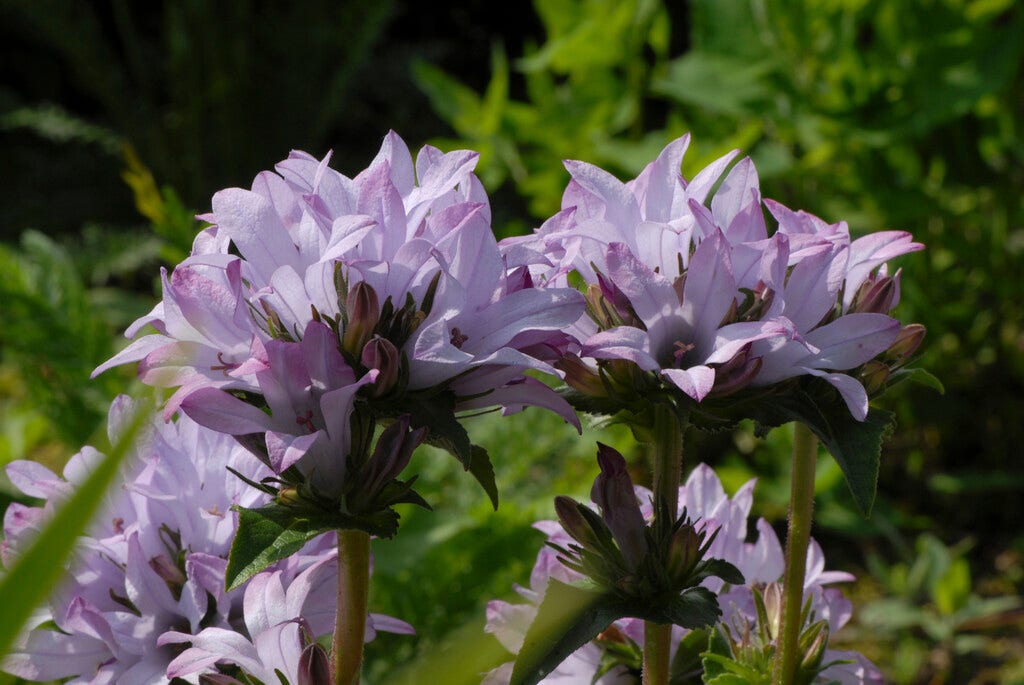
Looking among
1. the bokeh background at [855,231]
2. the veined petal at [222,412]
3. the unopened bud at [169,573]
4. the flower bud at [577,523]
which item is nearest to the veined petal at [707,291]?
the flower bud at [577,523]

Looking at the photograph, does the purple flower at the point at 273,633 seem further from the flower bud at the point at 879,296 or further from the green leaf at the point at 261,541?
the flower bud at the point at 879,296

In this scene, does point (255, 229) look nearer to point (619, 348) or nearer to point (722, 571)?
point (619, 348)

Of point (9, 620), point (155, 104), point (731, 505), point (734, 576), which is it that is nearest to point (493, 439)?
point (731, 505)

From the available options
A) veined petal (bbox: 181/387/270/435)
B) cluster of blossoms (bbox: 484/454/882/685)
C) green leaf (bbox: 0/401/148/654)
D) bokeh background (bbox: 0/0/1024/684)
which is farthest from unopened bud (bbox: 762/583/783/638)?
bokeh background (bbox: 0/0/1024/684)

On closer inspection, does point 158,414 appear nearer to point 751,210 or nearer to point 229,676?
point 229,676

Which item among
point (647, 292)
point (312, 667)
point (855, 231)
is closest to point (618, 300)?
point (647, 292)

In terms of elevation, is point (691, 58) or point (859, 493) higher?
point (691, 58)
